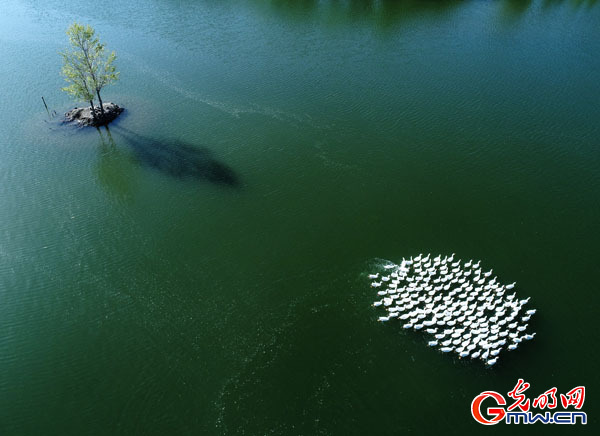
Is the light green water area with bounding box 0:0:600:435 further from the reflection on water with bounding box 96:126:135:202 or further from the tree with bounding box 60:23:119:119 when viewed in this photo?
the tree with bounding box 60:23:119:119

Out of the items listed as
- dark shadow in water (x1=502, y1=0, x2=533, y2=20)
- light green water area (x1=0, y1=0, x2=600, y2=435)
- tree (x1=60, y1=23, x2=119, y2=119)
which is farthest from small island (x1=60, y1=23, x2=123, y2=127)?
dark shadow in water (x1=502, y1=0, x2=533, y2=20)

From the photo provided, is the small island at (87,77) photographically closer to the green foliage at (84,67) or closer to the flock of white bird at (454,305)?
the green foliage at (84,67)

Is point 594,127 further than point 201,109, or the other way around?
point 201,109

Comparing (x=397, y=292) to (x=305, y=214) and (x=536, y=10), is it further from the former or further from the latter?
(x=536, y=10)

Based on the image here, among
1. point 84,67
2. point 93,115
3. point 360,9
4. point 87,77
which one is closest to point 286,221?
point 93,115

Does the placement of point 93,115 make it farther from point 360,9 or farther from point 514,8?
point 514,8

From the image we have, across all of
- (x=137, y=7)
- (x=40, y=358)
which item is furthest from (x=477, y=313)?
(x=137, y=7)
